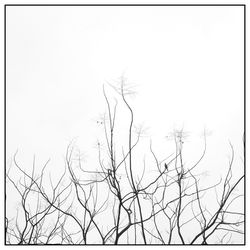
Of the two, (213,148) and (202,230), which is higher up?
(213,148)

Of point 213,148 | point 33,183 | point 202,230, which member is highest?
point 213,148

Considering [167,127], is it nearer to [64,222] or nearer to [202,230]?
[202,230]

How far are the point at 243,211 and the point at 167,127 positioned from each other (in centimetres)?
65

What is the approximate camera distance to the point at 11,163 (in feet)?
9.25

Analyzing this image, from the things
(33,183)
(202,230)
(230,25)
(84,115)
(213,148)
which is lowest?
(202,230)

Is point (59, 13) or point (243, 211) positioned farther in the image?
point (59, 13)

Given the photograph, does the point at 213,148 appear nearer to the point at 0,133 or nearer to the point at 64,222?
the point at 64,222

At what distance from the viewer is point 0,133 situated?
9.33ft

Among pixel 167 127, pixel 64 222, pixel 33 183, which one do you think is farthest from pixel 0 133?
pixel 167 127

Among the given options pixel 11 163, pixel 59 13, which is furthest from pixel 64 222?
pixel 59 13

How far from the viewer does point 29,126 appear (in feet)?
9.22

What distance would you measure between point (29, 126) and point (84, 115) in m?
0.33

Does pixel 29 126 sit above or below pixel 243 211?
above

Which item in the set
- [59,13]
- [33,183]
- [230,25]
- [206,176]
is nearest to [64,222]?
[33,183]
